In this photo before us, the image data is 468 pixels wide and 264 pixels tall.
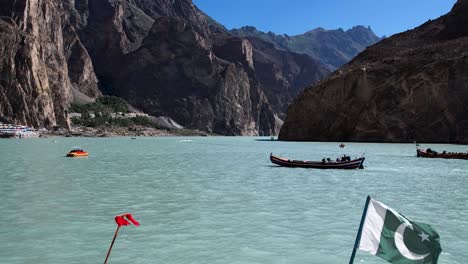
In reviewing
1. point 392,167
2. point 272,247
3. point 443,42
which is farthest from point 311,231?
point 443,42

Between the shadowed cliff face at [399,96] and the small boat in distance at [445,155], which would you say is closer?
the small boat in distance at [445,155]

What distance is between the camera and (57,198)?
29219 millimetres

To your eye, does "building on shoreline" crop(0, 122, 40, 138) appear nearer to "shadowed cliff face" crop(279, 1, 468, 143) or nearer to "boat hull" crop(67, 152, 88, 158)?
"shadowed cliff face" crop(279, 1, 468, 143)

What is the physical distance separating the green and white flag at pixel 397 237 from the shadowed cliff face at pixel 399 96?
124m

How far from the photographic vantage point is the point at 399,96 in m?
134

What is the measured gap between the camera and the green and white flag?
936cm

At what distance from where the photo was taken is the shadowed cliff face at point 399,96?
418ft

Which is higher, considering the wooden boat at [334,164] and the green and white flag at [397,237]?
the green and white flag at [397,237]

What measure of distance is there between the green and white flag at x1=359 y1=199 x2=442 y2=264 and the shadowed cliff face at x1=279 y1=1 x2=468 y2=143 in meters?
124

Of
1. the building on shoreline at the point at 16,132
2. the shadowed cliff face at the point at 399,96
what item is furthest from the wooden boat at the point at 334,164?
the building on shoreline at the point at 16,132

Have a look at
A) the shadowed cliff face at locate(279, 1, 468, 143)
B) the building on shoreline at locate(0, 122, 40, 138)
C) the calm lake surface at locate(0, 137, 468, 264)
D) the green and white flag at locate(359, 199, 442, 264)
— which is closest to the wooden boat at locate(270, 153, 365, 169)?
the calm lake surface at locate(0, 137, 468, 264)

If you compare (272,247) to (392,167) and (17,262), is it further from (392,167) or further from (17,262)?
(392,167)

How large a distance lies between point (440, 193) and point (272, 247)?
1993cm

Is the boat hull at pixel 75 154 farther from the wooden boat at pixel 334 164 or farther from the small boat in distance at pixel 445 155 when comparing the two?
the small boat in distance at pixel 445 155
